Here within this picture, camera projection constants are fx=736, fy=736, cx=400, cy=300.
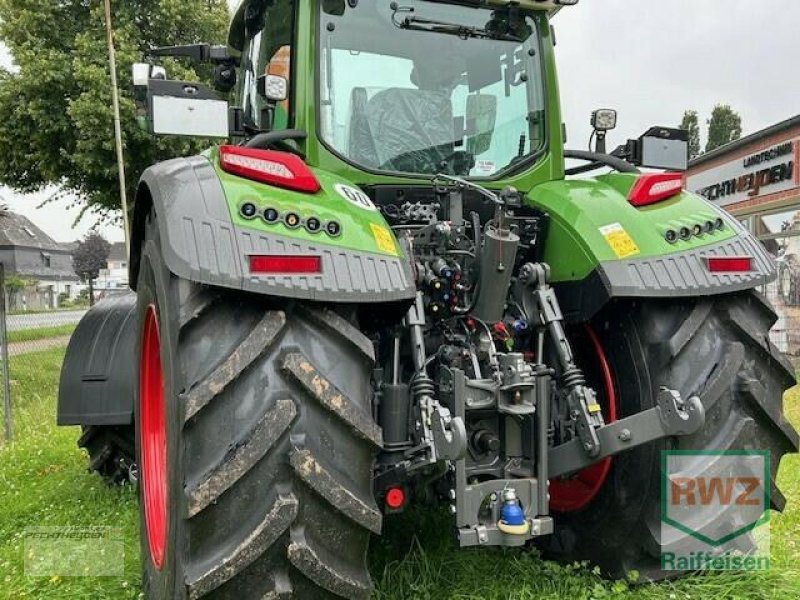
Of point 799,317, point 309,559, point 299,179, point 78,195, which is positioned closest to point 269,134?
point 299,179

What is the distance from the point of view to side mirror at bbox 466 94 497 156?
10.8ft

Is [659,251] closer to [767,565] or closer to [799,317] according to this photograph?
[767,565]

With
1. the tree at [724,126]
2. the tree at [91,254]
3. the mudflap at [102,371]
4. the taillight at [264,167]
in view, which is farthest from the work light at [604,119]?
the tree at [91,254]

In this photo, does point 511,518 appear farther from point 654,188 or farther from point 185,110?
point 185,110

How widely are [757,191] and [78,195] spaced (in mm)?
13264

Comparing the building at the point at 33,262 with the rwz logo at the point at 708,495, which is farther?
the building at the point at 33,262

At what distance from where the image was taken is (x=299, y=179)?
246 cm

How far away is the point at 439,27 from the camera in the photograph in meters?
3.20

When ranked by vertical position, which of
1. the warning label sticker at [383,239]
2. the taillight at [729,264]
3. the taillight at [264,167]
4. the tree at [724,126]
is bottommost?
the taillight at [729,264]

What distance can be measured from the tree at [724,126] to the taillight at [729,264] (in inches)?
1577

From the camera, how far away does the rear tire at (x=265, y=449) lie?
6.75 ft

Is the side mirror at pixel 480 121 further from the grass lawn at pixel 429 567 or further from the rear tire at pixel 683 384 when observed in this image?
the grass lawn at pixel 429 567

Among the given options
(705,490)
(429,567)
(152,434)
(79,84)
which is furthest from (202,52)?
(79,84)

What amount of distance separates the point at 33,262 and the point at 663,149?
1471cm
